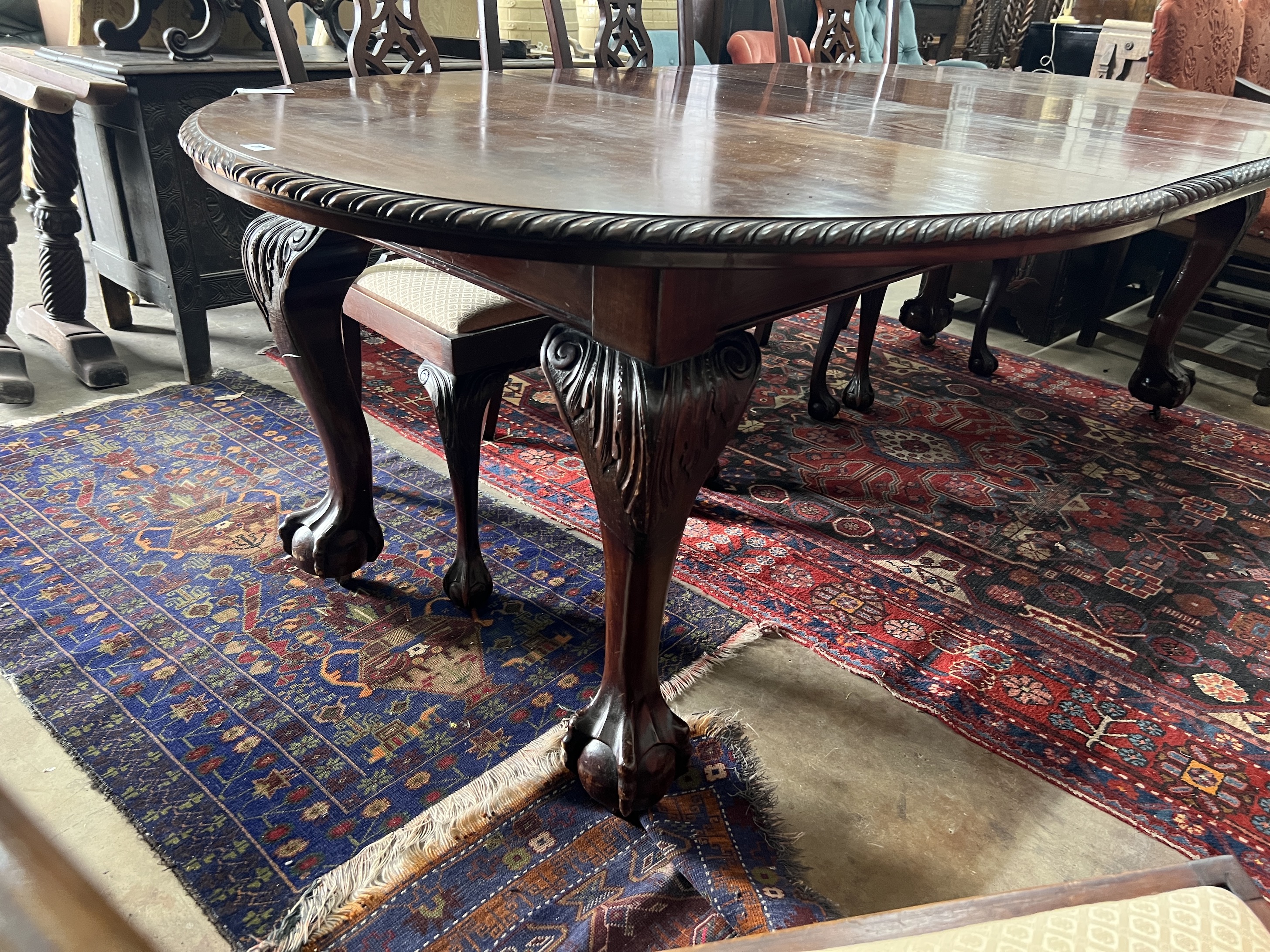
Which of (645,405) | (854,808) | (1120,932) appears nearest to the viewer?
(1120,932)

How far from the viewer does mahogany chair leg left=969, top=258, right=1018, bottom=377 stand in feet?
8.20

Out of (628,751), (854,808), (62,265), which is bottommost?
(854,808)

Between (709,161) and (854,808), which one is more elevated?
(709,161)

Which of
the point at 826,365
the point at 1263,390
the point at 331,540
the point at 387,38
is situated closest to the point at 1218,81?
the point at 1263,390

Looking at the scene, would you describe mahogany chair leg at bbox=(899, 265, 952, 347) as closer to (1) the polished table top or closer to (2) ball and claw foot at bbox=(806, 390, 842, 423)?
(2) ball and claw foot at bbox=(806, 390, 842, 423)

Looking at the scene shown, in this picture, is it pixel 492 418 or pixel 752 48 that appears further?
pixel 752 48

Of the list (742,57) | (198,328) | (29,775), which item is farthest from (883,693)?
(742,57)

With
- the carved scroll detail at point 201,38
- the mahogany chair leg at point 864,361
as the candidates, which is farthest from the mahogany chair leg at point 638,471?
the carved scroll detail at point 201,38

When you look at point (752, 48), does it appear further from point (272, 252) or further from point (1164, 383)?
point (272, 252)

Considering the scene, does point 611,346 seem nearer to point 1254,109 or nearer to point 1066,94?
point 1066,94

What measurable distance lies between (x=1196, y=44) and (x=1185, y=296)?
1.11 meters

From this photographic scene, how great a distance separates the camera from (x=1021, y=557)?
5.85ft

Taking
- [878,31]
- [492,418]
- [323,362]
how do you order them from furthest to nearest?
[878,31] → [492,418] → [323,362]

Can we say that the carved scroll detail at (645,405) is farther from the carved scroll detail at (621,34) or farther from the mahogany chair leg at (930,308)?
the mahogany chair leg at (930,308)
